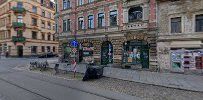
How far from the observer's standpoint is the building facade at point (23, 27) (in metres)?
46.0

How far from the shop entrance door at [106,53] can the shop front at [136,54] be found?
81.7 inches

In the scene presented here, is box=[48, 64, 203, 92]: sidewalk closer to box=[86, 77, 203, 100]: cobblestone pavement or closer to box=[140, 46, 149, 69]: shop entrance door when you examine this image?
box=[86, 77, 203, 100]: cobblestone pavement

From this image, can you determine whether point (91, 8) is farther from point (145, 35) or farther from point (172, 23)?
point (172, 23)

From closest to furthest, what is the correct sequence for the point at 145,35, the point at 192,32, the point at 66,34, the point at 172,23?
the point at 192,32 < the point at 172,23 < the point at 145,35 < the point at 66,34

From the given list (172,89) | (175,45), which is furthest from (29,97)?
(175,45)

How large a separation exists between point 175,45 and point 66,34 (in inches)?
633

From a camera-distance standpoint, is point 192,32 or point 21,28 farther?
point 21,28

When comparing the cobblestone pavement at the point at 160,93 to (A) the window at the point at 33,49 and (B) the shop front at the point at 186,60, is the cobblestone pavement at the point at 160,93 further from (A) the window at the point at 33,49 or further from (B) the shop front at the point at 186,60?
(A) the window at the point at 33,49

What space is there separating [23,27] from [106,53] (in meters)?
29.1

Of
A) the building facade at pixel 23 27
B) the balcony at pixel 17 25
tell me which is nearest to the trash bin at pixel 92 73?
the building facade at pixel 23 27

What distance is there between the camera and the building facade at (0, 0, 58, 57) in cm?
4600

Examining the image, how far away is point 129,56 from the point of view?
2202 centimetres

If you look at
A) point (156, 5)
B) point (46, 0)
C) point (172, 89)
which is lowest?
point (172, 89)

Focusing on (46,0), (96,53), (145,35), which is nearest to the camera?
(145,35)
